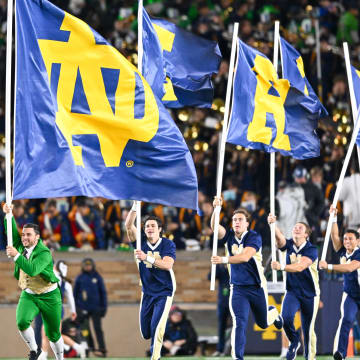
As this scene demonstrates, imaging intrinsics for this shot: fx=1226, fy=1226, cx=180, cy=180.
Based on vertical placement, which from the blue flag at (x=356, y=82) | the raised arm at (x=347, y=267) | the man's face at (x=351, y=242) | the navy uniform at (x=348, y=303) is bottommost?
the navy uniform at (x=348, y=303)

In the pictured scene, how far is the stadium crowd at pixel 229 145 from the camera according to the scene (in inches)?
923

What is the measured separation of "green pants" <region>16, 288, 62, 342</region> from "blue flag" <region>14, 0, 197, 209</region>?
6.72 feet

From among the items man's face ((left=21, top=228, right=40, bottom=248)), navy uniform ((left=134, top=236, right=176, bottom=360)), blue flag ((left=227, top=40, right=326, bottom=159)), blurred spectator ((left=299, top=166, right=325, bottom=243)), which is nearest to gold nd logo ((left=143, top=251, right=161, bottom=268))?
navy uniform ((left=134, top=236, right=176, bottom=360))

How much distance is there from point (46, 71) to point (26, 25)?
1.96 feet

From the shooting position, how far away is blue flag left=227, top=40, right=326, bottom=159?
17.5 meters

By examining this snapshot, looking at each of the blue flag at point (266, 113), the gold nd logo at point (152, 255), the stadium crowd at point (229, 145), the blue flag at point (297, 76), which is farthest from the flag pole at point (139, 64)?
the stadium crowd at point (229, 145)

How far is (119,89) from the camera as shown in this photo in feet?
49.6

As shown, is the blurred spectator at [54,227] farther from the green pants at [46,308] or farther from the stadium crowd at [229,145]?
the green pants at [46,308]

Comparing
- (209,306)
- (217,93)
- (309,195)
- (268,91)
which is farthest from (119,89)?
(217,93)

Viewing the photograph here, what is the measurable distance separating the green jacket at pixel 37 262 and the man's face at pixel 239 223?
2.61 m

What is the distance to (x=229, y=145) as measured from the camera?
26.7m

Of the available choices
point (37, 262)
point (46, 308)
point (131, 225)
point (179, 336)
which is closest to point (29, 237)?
point (37, 262)

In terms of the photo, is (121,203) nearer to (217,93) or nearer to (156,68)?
(217,93)

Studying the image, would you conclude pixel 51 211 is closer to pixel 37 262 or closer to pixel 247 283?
pixel 247 283
